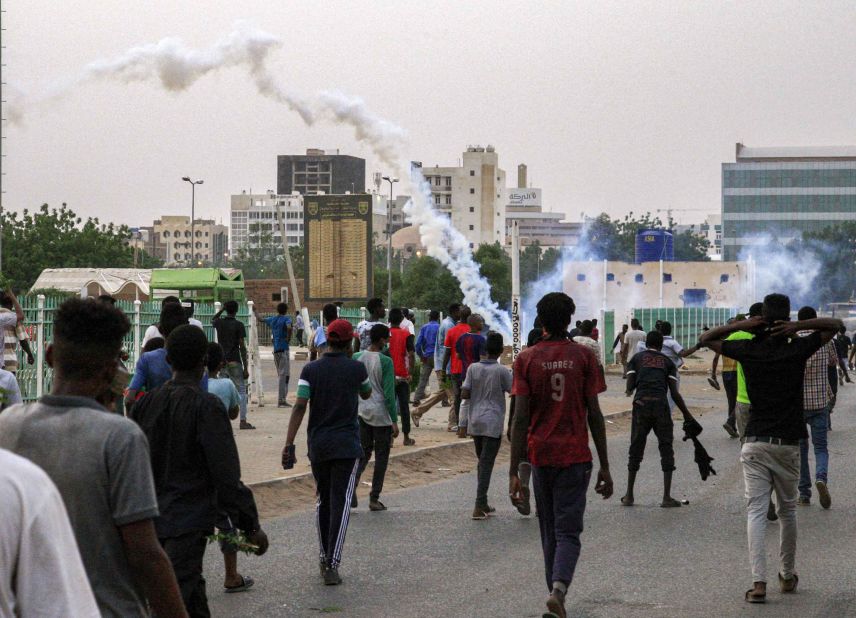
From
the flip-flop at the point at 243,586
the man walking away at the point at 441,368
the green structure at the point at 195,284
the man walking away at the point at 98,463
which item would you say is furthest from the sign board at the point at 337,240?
the man walking away at the point at 98,463

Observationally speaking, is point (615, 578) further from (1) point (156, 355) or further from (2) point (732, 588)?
(1) point (156, 355)

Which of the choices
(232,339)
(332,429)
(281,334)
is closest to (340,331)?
(332,429)

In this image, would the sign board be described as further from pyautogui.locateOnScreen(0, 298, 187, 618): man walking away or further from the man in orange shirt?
pyautogui.locateOnScreen(0, 298, 187, 618): man walking away

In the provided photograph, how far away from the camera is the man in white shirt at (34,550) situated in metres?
2.61

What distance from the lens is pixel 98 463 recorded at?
11.7 feet

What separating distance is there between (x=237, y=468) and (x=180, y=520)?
337mm

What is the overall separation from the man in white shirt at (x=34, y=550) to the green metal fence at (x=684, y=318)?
4774 cm

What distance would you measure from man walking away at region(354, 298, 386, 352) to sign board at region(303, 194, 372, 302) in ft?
80.5

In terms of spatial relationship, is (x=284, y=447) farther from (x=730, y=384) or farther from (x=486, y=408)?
(x=730, y=384)

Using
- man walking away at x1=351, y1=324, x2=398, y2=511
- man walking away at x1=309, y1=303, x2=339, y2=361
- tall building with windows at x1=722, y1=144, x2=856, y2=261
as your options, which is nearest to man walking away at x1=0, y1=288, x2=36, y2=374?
man walking away at x1=309, y1=303, x2=339, y2=361

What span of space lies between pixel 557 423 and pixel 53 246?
66827 millimetres

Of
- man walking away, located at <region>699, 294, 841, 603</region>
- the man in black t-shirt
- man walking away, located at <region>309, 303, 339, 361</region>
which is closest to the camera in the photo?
man walking away, located at <region>699, 294, 841, 603</region>

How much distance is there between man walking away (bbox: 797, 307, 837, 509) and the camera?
11500mm

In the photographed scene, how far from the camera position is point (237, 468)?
19.8 ft
